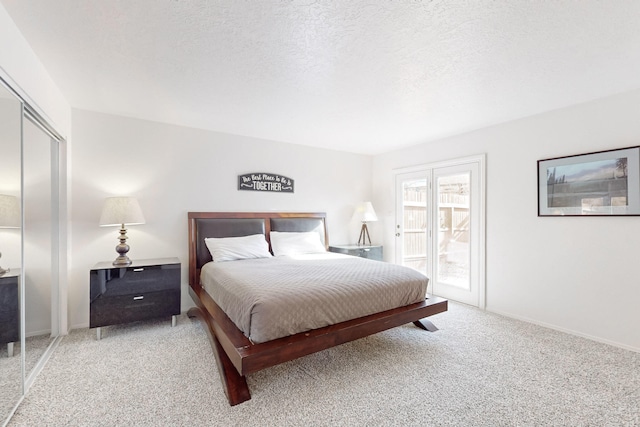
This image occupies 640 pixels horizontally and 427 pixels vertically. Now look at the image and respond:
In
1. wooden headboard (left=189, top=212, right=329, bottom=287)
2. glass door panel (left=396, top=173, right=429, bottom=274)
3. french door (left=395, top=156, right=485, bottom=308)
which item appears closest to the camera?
wooden headboard (left=189, top=212, right=329, bottom=287)

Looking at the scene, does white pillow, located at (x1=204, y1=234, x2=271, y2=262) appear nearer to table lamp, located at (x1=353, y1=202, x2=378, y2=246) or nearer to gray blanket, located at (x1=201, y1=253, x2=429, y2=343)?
gray blanket, located at (x1=201, y1=253, x2=429, y2=343)

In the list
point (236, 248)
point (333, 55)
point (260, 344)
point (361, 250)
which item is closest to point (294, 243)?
point (236, 248)

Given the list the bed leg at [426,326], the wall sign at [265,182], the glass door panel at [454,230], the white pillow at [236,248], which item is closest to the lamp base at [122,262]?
the white pillow at [236,248]

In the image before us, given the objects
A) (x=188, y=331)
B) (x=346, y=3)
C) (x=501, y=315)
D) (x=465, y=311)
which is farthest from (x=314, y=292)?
(x=501, y=315)

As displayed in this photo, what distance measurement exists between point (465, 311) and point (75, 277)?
15.1ft

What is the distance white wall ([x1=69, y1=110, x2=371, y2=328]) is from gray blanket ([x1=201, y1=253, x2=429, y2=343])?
0.97 m

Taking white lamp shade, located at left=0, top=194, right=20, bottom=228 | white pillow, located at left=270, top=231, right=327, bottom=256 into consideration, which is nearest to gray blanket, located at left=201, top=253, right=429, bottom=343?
white pillow, located at left=270, top=231, right=327, bottom=256

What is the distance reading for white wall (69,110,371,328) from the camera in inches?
122

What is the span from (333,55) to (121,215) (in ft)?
8.61

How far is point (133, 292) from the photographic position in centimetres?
287

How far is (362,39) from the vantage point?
187 centimetres

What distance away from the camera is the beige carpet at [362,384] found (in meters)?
1.71

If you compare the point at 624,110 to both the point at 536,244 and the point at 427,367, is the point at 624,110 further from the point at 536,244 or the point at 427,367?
the point at 427,367

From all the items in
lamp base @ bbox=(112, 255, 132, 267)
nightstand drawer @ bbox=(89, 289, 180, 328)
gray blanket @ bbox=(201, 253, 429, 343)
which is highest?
lamp base @ bbox=(112, 255, 132, 267)
